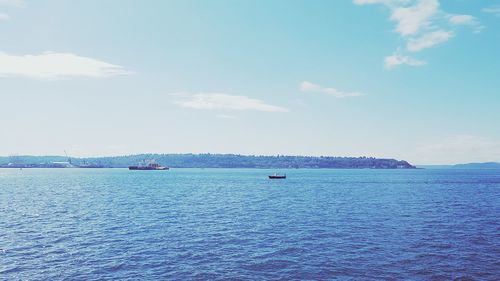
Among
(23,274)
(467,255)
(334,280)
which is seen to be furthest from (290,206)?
(23,274)

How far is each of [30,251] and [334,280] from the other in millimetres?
31449

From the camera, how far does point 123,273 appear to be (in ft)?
107

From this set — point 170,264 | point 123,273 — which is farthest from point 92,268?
point 170,264

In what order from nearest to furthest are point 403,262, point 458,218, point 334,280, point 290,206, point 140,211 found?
point 334,280 → point 403,262 → point 458,218 → point 140,211 → point 290,206

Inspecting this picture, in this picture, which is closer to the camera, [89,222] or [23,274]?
[23,274]

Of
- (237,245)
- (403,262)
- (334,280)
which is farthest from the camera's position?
(237,245)

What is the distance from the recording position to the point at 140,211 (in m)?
73.2

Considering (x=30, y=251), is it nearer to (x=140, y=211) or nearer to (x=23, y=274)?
(x=23, y=274)

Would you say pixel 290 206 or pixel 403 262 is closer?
pixel 403 262

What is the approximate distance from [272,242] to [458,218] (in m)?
40.2

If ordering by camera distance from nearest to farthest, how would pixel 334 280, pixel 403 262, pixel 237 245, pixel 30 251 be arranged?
pixel 334 280 < pixel 403 262 < pixel 30 251 < pixel 237 245

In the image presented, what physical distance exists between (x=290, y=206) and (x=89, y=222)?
42487 millimetres

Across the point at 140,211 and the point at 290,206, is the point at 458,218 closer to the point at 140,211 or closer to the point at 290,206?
the point at 290,206

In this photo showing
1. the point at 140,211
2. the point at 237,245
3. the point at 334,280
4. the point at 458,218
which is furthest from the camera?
the point at 140,211
